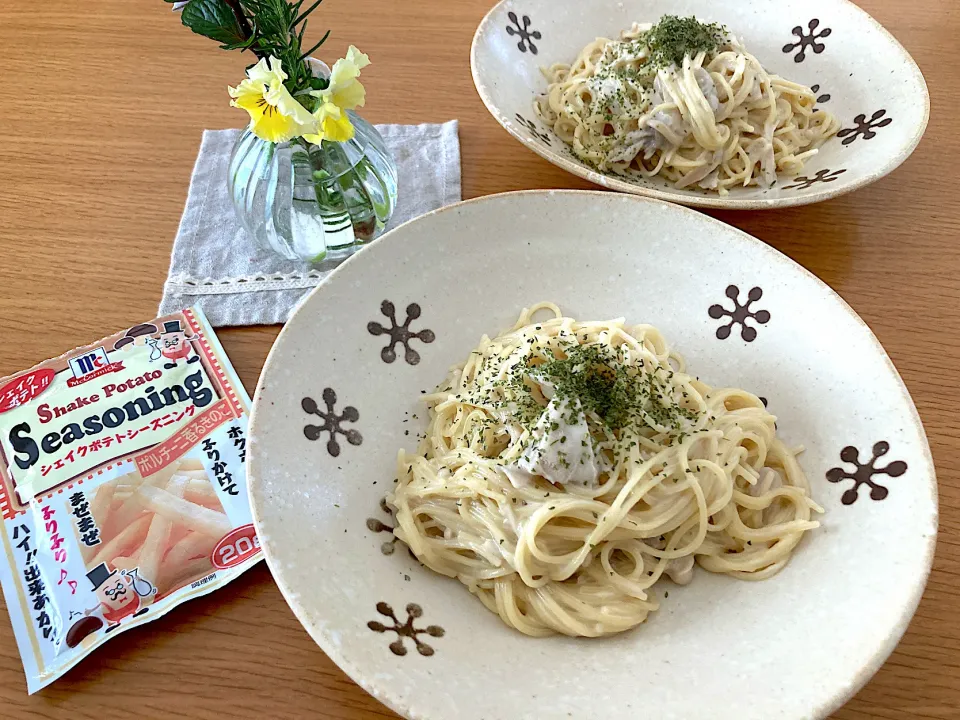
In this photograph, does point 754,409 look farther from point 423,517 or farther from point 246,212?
point 246,212

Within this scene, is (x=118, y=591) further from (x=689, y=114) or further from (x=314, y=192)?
(x=689, y=114)

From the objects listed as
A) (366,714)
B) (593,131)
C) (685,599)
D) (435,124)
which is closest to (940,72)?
(593,131)

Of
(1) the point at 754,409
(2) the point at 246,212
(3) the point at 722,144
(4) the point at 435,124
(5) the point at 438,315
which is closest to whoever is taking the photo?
(1) the point at 754,409

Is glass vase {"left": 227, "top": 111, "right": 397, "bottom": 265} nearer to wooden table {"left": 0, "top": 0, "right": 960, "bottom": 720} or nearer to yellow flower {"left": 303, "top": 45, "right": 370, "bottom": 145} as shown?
yellow flower {"left": 303, "top": 45, "right": 370, "bottom": 145}

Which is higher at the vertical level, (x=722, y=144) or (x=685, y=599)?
(x=722, y=144)

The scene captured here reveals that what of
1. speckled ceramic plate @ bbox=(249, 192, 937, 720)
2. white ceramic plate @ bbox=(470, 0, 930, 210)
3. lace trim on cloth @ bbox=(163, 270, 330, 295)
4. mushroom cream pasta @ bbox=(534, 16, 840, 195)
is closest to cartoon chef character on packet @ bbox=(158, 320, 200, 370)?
lace trim on cloth @ bbox=(163, 270, 330, 295)
